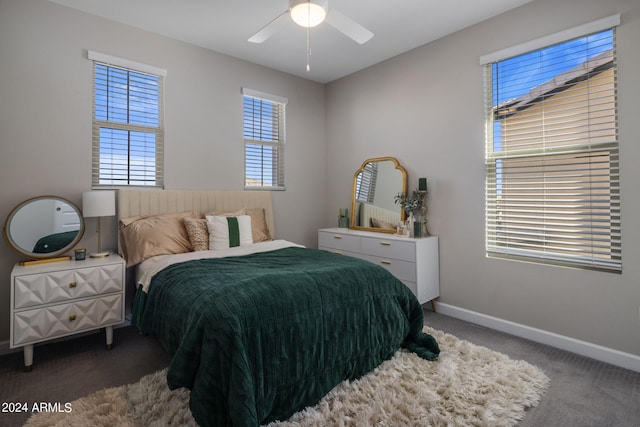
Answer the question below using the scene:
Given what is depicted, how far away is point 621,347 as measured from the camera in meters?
2.31

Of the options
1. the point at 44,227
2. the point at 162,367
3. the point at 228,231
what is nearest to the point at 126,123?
the point at 44,227

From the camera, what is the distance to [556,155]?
8.57 feet

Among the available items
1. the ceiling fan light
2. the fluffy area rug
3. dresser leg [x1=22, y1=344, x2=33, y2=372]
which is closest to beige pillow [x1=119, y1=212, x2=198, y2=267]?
dresser leg [x1=22, y1=344, x2=33, y2=372]

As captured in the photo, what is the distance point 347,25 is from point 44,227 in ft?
9.14

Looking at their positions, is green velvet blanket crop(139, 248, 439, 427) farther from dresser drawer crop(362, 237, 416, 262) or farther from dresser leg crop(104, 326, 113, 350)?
dresser drawer crop(362, 237, 416, 262)

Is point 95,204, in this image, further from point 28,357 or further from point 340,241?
point 340,241

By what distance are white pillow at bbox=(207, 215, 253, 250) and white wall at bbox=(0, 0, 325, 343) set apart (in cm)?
61

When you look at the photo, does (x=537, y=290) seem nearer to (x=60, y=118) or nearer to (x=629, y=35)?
(x=629, y=35)

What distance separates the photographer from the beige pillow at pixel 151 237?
2.76m

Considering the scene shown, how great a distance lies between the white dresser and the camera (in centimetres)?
312

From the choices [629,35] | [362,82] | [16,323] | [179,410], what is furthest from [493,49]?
[16,323]

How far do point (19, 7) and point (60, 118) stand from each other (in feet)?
2.82

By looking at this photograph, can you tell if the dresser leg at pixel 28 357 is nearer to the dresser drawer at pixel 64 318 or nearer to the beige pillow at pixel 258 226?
the dresser drawer at pixel 64 318

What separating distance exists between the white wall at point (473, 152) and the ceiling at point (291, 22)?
0.79 feet
